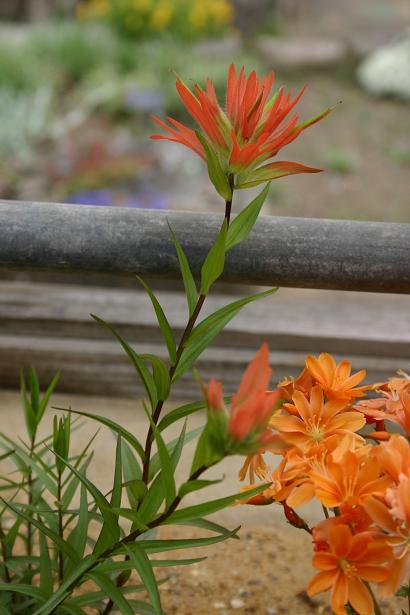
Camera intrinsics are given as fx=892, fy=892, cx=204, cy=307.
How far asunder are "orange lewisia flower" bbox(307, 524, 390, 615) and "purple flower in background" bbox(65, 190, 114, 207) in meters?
3.21

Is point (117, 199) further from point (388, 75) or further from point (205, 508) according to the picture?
point (388, 75)

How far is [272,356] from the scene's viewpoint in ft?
8.13

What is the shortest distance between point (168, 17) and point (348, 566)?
24.0ft

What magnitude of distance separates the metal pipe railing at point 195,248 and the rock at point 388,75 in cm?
619

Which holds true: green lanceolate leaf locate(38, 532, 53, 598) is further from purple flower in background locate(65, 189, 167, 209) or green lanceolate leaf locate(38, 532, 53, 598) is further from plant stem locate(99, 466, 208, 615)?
purple flower in background locate(65, 189, 167, 209)

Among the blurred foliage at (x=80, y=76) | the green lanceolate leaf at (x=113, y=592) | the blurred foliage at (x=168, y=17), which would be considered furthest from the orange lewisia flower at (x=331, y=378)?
the blurred foliage at (x=168, y=17)

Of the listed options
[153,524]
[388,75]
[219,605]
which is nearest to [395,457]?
[153,524]

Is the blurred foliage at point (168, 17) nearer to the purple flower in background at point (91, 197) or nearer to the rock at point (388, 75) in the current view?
the rock at point (388, 75)

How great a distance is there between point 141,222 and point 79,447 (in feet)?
3.85

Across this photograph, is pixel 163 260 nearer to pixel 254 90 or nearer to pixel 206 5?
pixel 254 90

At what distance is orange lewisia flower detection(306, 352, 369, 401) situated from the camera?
1098mm

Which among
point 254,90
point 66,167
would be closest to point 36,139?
point 66,167

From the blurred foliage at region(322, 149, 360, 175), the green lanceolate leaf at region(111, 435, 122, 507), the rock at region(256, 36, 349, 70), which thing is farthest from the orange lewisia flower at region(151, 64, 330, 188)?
the rock at region(256, 36, 349, 70)

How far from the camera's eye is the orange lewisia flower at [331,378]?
3.60 ft
